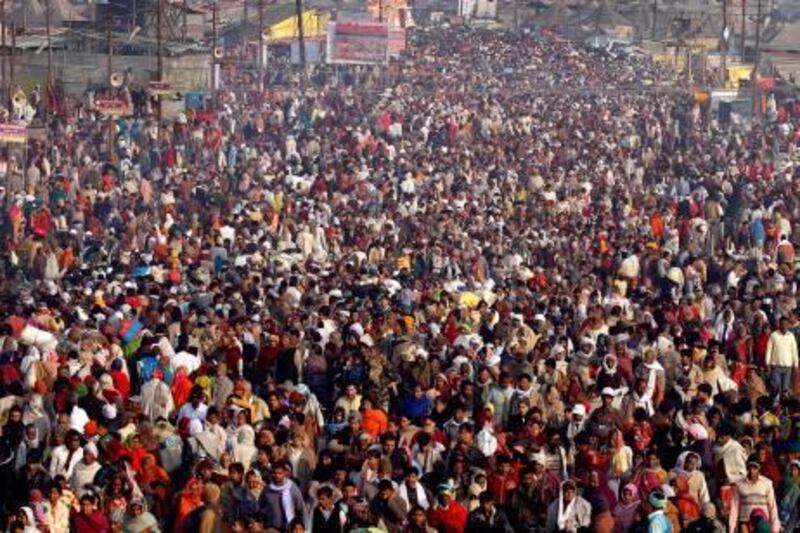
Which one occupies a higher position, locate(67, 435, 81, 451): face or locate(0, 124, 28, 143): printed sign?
locate(0, 124, 28, 143): printed sign

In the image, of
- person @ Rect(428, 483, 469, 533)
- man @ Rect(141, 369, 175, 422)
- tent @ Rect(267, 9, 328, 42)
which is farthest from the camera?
tent @ Rect(267, 9, 328, 42)

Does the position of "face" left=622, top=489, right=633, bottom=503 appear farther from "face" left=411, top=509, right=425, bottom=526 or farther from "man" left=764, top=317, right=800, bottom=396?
"man" left=764, top=317, right=800, bottom=396

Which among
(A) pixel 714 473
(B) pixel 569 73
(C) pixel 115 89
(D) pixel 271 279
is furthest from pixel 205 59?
(A) pixel 714 473

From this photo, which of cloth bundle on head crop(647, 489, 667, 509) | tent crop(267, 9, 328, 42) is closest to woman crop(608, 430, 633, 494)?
cloth bundle on head crop(647, 489, 667, 509)

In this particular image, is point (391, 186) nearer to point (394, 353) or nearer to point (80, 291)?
point (80, 291)

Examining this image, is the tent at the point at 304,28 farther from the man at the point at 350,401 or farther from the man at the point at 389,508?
the man at the point at 389,508

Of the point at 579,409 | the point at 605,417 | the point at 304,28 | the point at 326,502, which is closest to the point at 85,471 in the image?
the point at 326,502

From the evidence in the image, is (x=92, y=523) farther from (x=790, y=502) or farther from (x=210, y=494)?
(x=790, y=502)
